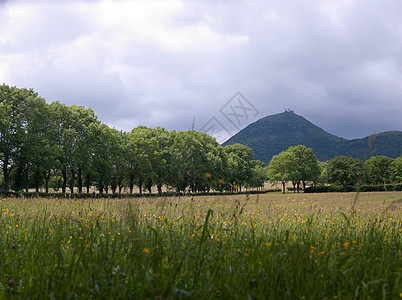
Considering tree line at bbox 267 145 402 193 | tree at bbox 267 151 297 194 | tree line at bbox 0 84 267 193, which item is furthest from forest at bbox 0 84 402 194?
tree line at bbox 267 145 402 193

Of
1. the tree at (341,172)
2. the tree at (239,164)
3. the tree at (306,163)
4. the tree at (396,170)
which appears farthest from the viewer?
the tree at (306,163)

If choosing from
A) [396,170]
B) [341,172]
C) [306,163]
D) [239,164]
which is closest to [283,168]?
[306,163]

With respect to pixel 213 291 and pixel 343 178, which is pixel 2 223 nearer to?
pixel 213 291

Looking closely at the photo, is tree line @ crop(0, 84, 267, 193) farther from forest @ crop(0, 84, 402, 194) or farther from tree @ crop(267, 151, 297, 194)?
tree @ crop(267, 151, 297, 194)

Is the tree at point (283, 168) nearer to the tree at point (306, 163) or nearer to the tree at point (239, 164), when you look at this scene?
the tree at point (306, 163)

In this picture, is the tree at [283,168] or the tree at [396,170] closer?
the tree at [283,168]

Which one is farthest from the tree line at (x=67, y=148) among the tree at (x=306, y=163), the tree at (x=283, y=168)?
the tree at (x=306, y=163)

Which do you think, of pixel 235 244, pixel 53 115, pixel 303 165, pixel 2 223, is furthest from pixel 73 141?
pixel 303 165

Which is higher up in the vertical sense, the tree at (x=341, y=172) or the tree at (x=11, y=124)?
the tree at (x=11, y=124)

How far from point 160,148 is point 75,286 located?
47.7m

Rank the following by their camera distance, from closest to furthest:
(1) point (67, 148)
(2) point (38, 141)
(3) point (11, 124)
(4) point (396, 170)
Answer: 1. (3) point (11, 124)
2. (2) point (38, 141)
3. (1) point (67, 148)
4. (4) point (396, 170)

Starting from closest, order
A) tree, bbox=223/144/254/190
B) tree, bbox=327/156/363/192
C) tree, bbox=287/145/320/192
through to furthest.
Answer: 1. tree, bbox=223/144/254/190
2. tree, bbox=327/156/363/192
3. tree, bbox=287/145/320/192

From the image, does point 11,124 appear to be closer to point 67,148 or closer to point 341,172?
point 67,148

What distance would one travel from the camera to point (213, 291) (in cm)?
257
